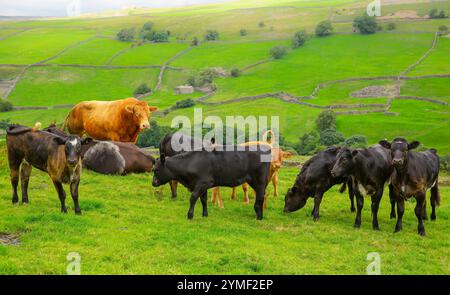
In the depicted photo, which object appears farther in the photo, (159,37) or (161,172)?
(159,37)

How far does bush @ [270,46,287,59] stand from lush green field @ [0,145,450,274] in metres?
126

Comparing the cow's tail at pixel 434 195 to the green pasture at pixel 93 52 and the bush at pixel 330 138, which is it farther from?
the green pasture at pixel 93 52

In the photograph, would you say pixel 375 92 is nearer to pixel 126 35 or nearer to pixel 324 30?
pixel 324 30

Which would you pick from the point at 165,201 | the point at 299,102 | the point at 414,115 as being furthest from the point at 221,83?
the point at 165,201

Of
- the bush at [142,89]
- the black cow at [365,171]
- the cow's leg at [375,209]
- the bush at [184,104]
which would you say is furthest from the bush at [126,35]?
the cow's leg at [375,209]

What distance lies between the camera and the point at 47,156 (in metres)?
14.0

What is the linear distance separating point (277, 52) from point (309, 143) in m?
72.6

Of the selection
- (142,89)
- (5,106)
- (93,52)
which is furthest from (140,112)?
(93,52)

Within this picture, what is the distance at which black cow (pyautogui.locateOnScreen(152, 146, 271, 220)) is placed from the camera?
1461 centimetres

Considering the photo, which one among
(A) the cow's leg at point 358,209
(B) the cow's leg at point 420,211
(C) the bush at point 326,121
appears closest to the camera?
(B) the cow's leg at point 420,211

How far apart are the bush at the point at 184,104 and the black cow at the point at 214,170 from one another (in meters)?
94.2

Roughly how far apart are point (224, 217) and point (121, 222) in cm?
302

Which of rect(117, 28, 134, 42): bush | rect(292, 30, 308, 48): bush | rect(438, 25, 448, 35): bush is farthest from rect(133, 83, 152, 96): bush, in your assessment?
rect(438, 25, 448, 35): bush

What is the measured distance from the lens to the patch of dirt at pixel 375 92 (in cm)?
10544
